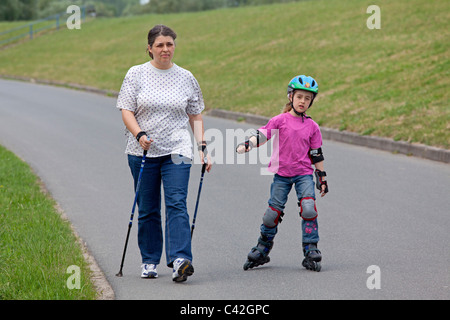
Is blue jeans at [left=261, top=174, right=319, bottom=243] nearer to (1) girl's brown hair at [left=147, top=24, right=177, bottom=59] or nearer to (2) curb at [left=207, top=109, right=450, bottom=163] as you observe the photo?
(1) girl's brown hair at [left=147, top=24, right=177, bottom=59]

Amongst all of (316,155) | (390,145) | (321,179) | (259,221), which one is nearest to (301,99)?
(316,155)

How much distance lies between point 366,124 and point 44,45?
3252 cm

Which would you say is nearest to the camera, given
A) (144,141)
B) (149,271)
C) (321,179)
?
(144,141)

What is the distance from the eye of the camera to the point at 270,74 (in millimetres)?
25031

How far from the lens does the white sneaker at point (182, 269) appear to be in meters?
5.95

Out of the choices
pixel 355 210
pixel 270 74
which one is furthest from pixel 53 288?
pixel 270 74

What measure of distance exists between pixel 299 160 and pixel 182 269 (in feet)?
4.27

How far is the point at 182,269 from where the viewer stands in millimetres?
5949

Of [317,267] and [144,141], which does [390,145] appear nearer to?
[317,267]

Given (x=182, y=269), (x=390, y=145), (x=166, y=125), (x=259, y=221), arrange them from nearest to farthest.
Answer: (x=182, y=269)
(x=166, y=125)
(x=259, y=221)
(x=390, y=145)

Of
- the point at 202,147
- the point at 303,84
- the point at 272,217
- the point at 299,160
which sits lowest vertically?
the point at 272,217

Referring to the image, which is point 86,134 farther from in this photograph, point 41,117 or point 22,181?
point 22,181

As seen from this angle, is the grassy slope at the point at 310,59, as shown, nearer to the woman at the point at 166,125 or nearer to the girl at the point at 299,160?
the girl at the point at 299,160

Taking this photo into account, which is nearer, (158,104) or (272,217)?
(158,104)
